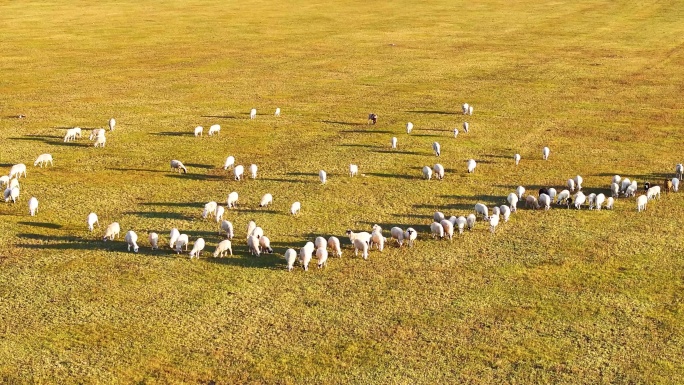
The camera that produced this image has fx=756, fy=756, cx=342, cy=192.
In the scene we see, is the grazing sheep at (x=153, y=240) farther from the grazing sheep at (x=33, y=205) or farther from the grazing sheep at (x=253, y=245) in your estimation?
the grazing sheep at (x=33, y=205)

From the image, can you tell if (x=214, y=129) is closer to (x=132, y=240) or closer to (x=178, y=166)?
(x=178, y=166)

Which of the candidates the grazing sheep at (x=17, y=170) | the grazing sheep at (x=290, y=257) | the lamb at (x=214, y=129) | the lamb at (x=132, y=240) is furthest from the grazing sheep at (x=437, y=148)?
the grazing sheep at (x=17, y=170)

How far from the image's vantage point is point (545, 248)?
83.3 feet

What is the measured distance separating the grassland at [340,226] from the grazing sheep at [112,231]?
0.42 m

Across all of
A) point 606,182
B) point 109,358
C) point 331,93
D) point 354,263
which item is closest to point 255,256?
Result: point 354,263

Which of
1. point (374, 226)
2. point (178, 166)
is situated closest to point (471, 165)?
point (374, 226)

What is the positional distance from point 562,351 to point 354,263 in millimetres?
7371

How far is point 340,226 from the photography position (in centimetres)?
2731

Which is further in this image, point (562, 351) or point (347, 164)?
point (347, 164)

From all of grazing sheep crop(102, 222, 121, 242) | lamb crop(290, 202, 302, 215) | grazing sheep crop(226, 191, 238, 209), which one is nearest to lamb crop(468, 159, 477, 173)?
lamb crop(290, 202, 302, 215)

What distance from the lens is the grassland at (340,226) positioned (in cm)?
1883

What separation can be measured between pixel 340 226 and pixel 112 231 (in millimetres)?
7891

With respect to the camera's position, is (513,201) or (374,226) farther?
(513,201)

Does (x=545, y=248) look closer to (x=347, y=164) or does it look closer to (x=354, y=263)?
(x=354, y=263)
